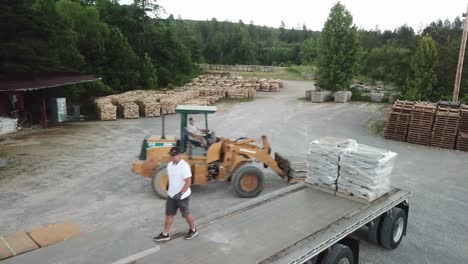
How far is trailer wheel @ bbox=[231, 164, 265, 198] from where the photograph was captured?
10516mm

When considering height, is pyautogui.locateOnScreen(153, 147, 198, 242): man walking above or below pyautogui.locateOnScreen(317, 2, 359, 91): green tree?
below

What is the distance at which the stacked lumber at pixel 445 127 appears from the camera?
17.5 m

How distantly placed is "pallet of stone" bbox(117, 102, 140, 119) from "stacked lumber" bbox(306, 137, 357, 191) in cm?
1799

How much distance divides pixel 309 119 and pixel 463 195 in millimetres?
13259

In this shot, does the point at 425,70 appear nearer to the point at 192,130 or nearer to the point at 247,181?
the point at 247,181

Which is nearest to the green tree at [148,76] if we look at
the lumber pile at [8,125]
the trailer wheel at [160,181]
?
the lumber pile at [8,125]

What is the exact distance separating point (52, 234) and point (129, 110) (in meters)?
18.5

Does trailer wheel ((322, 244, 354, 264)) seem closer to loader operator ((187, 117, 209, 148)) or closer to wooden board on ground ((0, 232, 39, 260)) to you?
wooden board on ground ((0, 232, 39, 260))

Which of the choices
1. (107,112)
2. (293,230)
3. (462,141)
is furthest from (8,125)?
(462,141)

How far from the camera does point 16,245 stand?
6.20 meters

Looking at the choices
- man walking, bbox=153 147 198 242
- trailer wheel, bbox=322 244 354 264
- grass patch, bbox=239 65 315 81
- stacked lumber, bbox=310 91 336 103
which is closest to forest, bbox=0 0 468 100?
stacked lumber, bbox=310 91 336 103

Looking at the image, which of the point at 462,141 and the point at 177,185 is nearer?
the point at 177,185

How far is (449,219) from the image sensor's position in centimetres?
970

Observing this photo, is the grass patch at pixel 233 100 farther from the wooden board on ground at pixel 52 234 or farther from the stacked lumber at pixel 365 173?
the wooden board on ground at pixel 52 234
